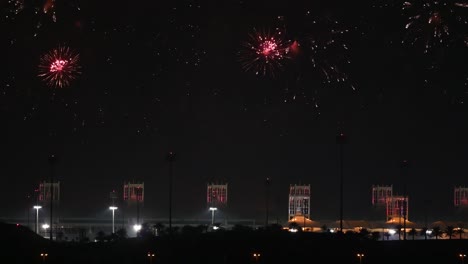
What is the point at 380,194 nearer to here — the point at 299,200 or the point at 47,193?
the point at 299,200

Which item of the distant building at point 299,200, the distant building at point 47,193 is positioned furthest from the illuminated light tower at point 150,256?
the distant building at point 47,193

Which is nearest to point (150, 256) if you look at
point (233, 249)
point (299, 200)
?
point (233, 249)

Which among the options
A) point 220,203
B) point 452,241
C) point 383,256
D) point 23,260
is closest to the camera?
point 23,260

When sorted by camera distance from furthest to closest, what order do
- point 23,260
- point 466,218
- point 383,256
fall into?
point 466,218 → point 383,256 → point 23,260

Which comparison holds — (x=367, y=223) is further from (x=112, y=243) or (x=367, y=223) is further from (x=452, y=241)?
(x=112, y=243)

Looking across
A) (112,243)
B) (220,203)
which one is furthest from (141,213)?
(112,243)

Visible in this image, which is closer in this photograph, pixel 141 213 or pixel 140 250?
pixel 140 250

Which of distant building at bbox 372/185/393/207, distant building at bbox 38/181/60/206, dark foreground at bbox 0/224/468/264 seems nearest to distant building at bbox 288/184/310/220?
distant building at bbox 372/185/393/207
